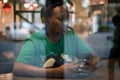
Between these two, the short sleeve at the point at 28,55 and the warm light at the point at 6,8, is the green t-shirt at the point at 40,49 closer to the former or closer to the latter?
the short sleeve at the point at 28,55

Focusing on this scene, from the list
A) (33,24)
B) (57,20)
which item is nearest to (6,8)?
(33,24)

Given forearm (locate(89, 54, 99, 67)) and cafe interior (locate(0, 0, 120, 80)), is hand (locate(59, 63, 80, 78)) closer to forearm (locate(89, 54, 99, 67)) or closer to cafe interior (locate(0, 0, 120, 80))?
cafe interior (locate(0, 0, 120, 80))

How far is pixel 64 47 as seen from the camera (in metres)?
1.04

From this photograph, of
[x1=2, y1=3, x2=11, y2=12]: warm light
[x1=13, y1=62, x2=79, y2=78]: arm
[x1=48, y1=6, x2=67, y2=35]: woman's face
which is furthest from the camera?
[x1=2, y1=3, x2=11, y2=12]: warm light

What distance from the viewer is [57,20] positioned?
1.03 m

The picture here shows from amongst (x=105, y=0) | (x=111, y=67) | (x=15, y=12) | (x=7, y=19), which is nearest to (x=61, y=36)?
(x=111, y=67)

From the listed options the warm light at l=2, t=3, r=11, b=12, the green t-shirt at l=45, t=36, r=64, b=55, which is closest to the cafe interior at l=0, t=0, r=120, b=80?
the warm light at l=2, t=3, r=11, b=12

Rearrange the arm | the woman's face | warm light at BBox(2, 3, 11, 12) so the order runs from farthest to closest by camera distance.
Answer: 1. warm light at BBox(2, 3, 11, 12)
2. the woman's face
3. the arm

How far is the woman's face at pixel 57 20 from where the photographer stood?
102cm

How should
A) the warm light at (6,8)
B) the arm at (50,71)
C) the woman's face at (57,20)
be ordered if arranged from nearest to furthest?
the arm at (50,71) → the woman's face at (57,20) → the warm light at (6,8)

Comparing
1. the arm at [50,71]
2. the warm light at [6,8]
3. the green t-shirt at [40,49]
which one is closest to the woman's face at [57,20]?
the green t-shirt at [40,49]

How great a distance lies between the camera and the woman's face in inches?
40.0

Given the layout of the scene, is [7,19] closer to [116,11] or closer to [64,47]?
[64,47]

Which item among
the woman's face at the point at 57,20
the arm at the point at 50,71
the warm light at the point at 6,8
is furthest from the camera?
the warm light at the point at 6,8
